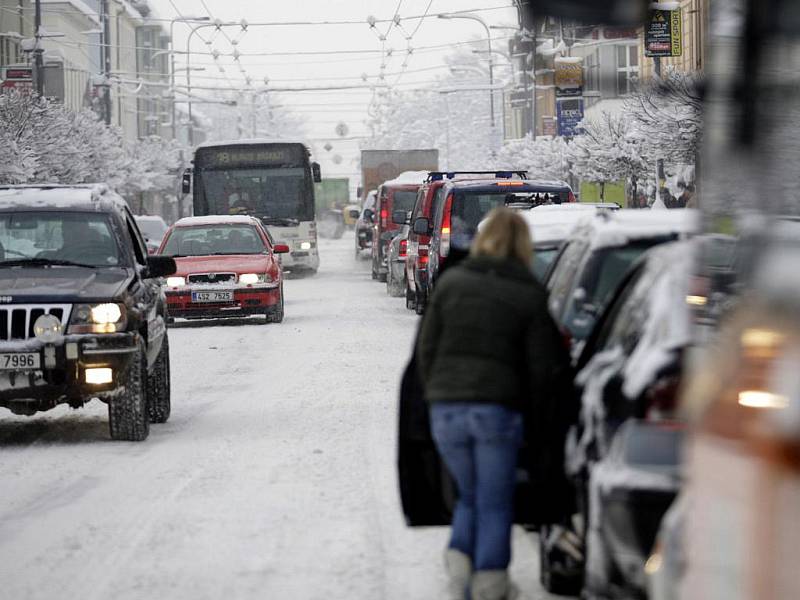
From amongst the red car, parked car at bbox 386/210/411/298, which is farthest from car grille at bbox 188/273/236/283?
parked car at bbox 386/210/411/298

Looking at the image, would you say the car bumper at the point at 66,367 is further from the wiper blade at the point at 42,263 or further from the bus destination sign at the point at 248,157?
the bus destination sign at the point at 248,157

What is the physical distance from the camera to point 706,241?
12.4 ft

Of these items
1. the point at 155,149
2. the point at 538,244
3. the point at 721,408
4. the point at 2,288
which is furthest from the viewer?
the point at 155,149

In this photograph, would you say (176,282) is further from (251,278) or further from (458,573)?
(458,573)

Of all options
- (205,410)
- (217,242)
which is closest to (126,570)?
(205,410)

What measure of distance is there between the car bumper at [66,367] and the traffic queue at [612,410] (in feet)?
13.4

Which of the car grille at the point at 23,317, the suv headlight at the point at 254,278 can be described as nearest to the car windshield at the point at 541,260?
the car grille at the point at 23,317

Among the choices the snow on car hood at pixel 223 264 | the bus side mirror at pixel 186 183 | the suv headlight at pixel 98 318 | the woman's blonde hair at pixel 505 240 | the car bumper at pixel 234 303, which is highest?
the bus side mirror at pixel 186 183

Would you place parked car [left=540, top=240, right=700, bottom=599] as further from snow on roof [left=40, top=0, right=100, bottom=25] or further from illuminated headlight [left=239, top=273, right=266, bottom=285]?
snow on roof [left=40, top=0, right=100, bottom=25]

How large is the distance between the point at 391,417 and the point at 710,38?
9451 millimetres

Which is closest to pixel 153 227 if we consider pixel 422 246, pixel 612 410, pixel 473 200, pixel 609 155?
pixel 609 155

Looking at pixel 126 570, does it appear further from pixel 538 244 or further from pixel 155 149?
pixel 155 149

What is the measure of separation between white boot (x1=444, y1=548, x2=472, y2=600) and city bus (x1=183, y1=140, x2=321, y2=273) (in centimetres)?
3223

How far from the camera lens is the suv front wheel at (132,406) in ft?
39.1
